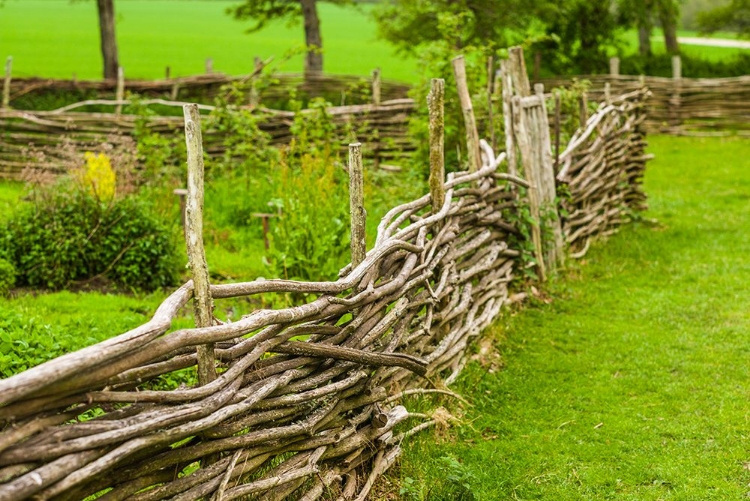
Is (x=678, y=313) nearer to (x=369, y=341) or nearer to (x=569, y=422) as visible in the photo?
(x=569, y=422)

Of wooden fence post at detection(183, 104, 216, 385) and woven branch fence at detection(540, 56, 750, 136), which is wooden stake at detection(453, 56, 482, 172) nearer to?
wooden fence post at detection(183, 104, 216, 385)

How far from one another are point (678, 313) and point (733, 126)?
34.7 feet

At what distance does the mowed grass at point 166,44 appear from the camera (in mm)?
26827

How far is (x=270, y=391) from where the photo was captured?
9.27 ft

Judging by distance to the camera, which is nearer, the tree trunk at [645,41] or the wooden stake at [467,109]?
the wooden stake at [467,109]

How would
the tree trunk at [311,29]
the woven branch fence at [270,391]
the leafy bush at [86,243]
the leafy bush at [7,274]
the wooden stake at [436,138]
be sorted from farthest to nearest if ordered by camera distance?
the tree trunk at [311,29], the leafy bush at [86,243], the leafy bush at [7,274], the wooden stake at [436,138], the woven branch fence at [270,391]

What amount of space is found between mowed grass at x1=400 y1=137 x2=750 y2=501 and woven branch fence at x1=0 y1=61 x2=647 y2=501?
Result: 0.28 meters

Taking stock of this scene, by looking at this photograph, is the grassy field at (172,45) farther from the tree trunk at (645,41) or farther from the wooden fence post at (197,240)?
the wooden fence post at (197,240)

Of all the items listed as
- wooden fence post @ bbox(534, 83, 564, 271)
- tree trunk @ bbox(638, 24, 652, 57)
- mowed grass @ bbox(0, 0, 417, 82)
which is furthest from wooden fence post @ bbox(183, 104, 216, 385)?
tree trunk @ bbox(638, 24, 652, 57)

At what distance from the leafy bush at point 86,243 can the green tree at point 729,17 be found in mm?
17022

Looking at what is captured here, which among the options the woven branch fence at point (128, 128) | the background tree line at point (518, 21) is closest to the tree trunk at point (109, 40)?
the background tree line at point (518, 21)

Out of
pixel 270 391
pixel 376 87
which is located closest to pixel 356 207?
pixel 270 391

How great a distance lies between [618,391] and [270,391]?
8.27ft

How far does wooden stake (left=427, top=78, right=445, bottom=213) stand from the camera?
4.54m
